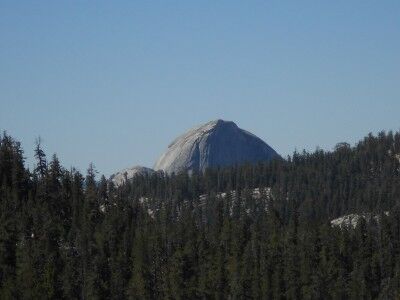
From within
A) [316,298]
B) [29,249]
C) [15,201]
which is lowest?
[316,298]

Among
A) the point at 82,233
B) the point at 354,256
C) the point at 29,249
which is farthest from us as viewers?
the point at 354,256

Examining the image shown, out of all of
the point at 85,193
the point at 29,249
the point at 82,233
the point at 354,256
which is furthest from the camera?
the point at 85,193

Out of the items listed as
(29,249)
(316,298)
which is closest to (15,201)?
(29,249)

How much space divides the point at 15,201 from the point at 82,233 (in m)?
15.2

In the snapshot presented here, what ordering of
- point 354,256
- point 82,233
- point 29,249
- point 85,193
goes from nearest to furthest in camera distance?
point 29,249
point 82,233
point 354,256
point 85,193

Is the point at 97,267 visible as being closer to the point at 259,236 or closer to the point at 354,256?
the point at 259,236

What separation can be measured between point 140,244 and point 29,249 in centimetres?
1796

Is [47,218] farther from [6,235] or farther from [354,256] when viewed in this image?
[354,256]

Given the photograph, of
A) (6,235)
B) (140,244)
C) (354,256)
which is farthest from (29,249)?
(354,256)

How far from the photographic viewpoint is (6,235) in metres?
129

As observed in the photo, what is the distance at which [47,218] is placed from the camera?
450 feet

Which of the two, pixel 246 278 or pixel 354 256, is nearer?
pixel 246 278

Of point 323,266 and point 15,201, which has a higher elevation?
point 15,201

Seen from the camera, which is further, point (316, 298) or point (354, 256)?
point (354, 256)
